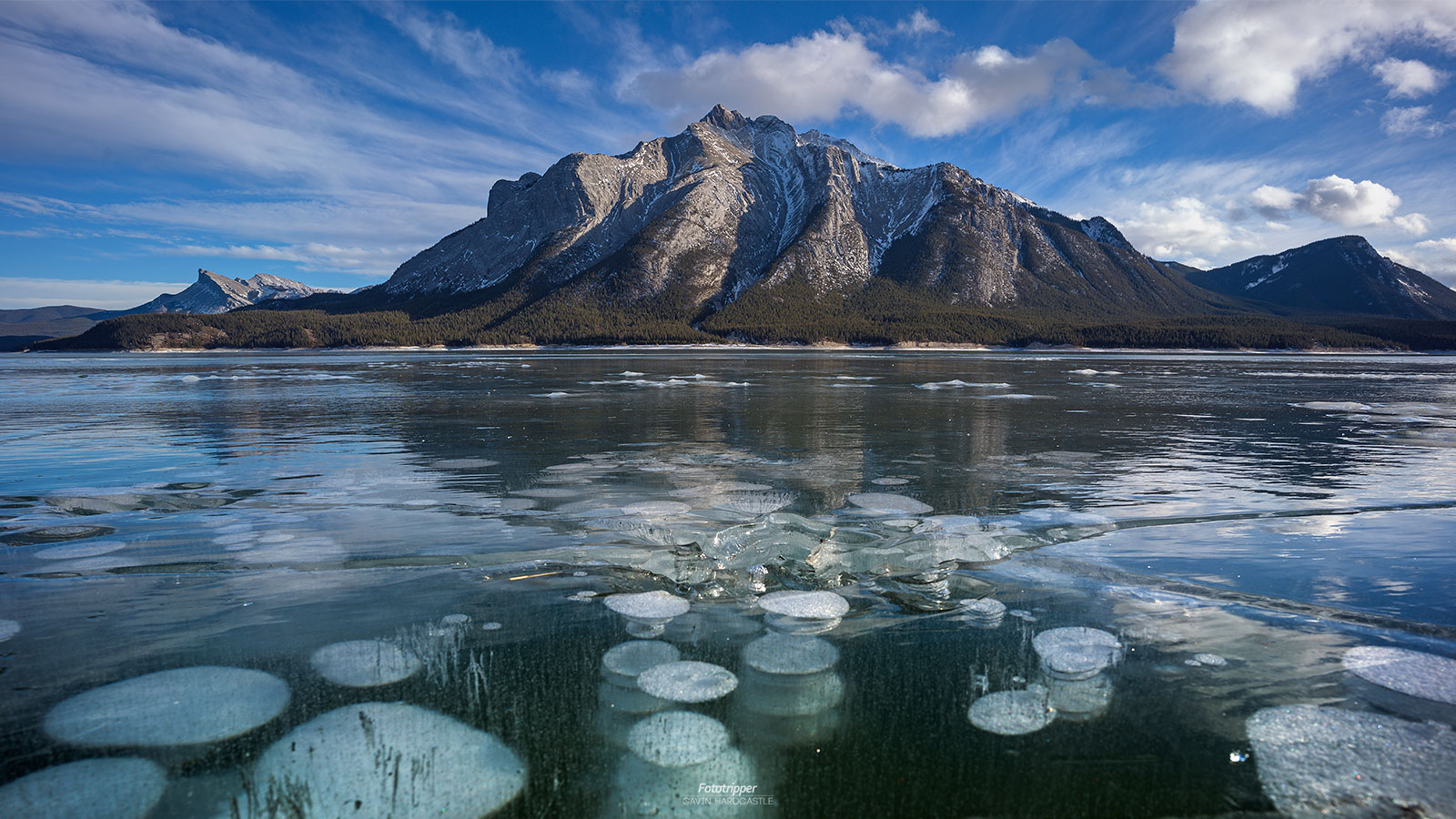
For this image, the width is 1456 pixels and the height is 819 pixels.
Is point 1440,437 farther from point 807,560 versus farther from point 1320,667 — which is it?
point 807,560

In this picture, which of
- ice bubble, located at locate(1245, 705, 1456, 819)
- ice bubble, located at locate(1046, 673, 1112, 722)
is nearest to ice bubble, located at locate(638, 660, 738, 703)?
ice bubble, located at locate(1046, 673, 1112, 722)

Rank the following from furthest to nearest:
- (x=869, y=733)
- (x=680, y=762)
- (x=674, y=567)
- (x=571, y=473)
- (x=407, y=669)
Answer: (x=571, y=473)
(x=674, y=567)
(x=407, y=669)
(x=869, y=733)
(x=680, y=762)

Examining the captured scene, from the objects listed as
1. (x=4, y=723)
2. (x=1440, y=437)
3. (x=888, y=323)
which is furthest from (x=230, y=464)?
(x=888, y=323)

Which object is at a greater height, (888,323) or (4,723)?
(888,323)

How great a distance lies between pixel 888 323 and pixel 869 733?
581 feet

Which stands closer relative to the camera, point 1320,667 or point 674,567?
point 1320,667

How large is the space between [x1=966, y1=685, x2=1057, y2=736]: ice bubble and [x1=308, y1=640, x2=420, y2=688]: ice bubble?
13.4ft

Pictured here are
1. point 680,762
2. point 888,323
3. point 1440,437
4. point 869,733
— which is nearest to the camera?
point 680,762

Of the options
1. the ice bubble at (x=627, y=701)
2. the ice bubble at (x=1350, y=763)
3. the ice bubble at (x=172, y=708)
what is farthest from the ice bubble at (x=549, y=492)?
the ice bubble at (x=1350, y=763)

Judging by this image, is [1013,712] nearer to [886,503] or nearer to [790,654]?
[790,654]

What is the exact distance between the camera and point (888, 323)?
174625 millimetres

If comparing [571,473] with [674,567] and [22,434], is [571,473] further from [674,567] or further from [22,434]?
[22,434]

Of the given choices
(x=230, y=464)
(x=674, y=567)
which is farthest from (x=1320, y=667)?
(x=230, y=464)

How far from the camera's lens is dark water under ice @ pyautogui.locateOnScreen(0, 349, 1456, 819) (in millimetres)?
3955
